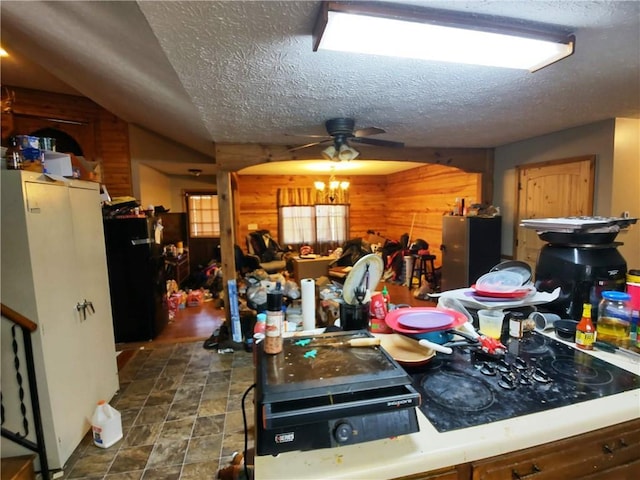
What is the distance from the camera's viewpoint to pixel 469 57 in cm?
153

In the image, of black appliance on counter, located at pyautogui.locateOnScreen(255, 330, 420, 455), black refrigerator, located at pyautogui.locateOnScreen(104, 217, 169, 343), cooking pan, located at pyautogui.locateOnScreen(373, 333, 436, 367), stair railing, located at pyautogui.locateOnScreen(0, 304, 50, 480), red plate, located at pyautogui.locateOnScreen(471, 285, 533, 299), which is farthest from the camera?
black refrigerator, located at pyautogui.locateOnScreen(104, 217, 169, 343)

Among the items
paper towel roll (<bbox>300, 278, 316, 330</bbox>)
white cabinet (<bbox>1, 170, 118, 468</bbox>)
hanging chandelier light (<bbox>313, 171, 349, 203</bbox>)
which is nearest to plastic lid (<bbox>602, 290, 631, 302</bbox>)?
paper towel roll (<bbox>300, 278, 316, 330</bbox>)

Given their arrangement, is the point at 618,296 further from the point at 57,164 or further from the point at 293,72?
the point at 57,164

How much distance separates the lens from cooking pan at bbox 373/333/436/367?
1.11 meters

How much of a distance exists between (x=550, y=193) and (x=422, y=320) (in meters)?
3.18

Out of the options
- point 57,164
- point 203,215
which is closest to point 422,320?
point 57,164

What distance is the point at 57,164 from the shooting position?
2.01 metres

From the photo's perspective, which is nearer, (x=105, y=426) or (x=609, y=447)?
(x=609, y=447)

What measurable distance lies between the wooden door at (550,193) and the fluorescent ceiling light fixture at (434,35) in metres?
2.04

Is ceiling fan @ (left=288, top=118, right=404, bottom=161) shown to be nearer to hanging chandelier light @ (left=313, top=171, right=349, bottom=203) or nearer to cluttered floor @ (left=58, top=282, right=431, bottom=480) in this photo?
cluttered floor @ (left=58, top=282, right=431, bottom=480)

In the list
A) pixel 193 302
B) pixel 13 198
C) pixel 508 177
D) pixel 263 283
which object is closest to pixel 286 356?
pixel 13 198

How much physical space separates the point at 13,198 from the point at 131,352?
7.74 feet

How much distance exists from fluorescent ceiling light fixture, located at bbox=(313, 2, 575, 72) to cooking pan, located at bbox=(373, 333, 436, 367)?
1.25 m

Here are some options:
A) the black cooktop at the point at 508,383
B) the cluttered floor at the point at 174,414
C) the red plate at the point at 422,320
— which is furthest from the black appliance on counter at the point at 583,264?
the cluttered floor at the point at 174,414
